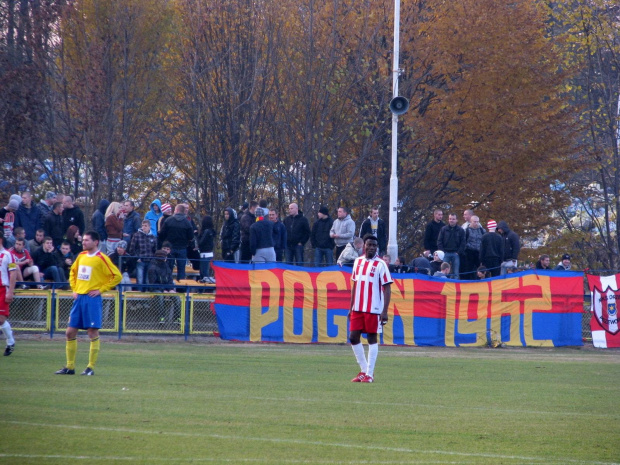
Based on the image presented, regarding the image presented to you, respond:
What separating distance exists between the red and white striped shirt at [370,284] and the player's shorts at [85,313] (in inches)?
151

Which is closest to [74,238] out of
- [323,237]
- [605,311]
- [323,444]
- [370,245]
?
[323,237]

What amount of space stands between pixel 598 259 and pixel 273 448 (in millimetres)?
29373

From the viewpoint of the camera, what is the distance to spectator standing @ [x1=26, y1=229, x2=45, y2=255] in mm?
21781

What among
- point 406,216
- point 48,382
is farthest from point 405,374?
point 406,216

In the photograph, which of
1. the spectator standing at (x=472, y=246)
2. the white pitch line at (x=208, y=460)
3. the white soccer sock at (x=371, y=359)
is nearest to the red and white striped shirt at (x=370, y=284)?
the white soccer sock at (x=371, y=359)

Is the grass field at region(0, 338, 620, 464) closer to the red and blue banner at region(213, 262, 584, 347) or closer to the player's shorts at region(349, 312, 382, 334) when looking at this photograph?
the player's shorts at region(349, 312, 382, 334)

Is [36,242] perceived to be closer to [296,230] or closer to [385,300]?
[296,230]

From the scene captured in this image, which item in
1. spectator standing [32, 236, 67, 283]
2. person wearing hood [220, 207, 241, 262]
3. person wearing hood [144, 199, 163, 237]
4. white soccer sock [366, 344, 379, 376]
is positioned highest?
person wearing hood [144, 199, 163, 237]

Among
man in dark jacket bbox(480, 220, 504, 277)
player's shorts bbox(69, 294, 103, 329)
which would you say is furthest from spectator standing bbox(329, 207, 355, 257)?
player's shorts bbox(69, 294, 103, 329)

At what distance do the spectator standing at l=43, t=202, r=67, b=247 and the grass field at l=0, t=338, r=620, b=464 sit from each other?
5.54 meters

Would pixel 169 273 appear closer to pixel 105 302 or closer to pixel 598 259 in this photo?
pixel 105 302

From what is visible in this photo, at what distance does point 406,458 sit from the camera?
309 inches

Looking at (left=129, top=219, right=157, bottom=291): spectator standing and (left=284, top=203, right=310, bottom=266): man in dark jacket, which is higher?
(left=284, top=203, right=310, bottom=266): man in dark jacket

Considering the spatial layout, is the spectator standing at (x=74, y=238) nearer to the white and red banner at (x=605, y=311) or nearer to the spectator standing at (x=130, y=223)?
the spectator standing at (x=130, y=223)
